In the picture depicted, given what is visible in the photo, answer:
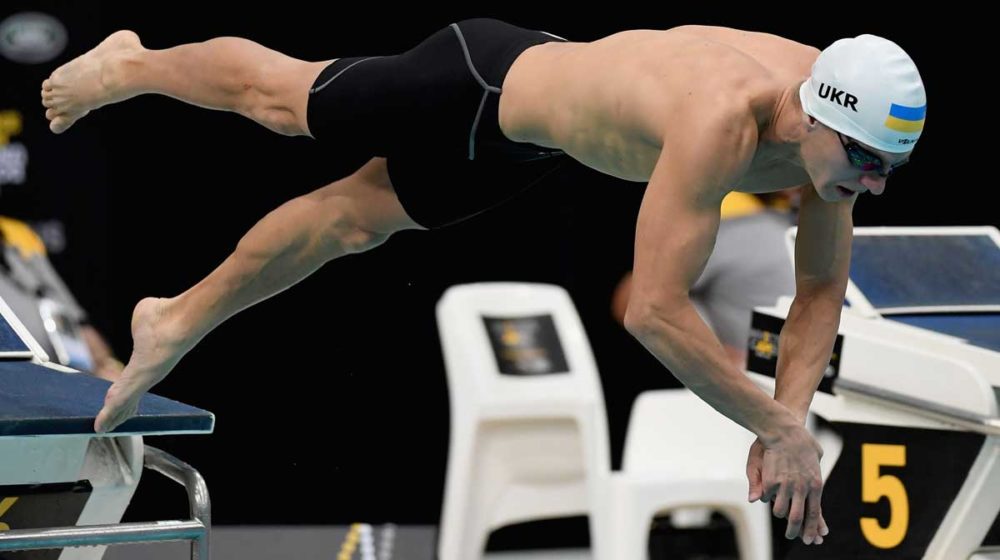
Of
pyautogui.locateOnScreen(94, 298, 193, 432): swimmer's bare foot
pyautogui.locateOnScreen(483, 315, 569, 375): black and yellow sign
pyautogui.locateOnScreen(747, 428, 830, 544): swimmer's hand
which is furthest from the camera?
pyautogui.locateOnScreen(483, 315, 569, 375): black and yellow sign

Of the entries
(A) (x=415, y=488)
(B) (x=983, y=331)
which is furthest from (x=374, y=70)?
(A) (x=415, y=488)

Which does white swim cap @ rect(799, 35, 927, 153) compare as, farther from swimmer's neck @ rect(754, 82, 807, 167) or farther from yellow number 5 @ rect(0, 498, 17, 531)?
yellow number 5 @ rect(0, 498, 17, 531)

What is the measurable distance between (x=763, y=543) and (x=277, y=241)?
2.30m

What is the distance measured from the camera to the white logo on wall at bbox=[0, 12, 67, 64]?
6066 mm

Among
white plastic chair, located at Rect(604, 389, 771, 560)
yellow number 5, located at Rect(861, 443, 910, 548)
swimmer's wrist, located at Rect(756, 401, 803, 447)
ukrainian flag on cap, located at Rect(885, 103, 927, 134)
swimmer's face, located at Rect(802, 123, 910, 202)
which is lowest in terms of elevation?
white plastic chair, located at Rect(604, 389, 771, 560)

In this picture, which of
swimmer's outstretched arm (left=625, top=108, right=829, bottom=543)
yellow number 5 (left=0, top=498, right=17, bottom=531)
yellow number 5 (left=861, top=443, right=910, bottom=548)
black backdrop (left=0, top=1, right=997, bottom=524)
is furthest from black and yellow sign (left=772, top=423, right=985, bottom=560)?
black backdrop (left=0, top=1, right=997, bottom=524)

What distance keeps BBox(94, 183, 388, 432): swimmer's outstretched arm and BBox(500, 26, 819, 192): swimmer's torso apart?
50 centimetres

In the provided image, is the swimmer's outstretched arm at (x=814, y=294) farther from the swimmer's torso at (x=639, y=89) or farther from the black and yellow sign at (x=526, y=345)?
the black and yellow sign at (x=526, y=345)

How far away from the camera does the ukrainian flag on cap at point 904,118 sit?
276 cm

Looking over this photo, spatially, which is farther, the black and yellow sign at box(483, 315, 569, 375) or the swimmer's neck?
the black and yellow sign at box(483, 315, 569, 375)

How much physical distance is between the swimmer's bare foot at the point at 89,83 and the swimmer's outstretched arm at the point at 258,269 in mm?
473

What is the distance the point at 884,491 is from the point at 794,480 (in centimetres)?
136

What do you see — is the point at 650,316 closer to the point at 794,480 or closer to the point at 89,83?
the point at 794,480

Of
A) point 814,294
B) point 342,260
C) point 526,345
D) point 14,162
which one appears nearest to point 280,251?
point 814,294
